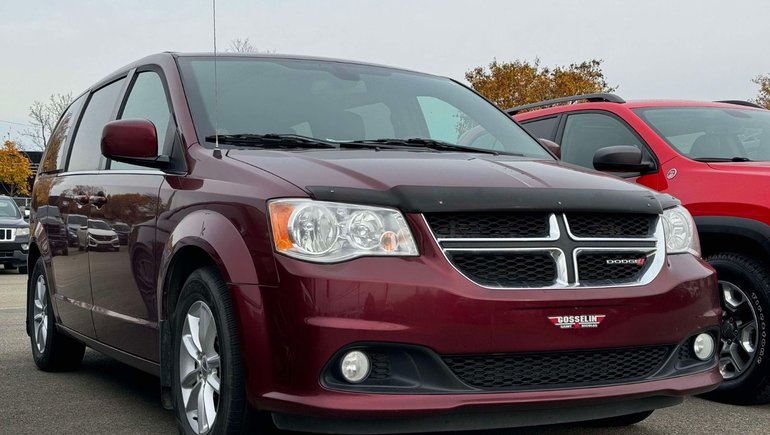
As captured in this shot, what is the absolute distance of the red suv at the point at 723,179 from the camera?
5.42 meters

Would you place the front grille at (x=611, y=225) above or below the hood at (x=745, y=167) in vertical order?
below

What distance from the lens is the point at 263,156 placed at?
406 cm

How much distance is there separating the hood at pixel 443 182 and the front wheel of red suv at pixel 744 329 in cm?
150

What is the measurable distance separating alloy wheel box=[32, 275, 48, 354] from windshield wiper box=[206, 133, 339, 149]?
9.08 feet

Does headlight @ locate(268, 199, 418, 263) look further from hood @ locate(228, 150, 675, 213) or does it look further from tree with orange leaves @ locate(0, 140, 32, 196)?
tree with orange leaves @ locate(0, 140, 32, 196)

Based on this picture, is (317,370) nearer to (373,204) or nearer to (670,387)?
(373,204)

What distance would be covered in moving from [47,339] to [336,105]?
288cm

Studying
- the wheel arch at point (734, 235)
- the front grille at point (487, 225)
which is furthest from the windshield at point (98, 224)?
the wheel arch at point (734, 235)

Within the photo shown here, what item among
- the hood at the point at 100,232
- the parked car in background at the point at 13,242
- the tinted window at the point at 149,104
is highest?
the tinted window at the point at 149,104

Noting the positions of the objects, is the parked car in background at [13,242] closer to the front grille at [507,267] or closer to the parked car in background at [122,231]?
the parked car in background at [122,231]

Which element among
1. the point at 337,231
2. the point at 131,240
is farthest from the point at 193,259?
the point at 337,231

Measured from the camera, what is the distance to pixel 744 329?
18.2 ft

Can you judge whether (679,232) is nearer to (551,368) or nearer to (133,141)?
(551,368)

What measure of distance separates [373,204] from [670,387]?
136cm
